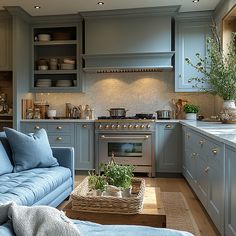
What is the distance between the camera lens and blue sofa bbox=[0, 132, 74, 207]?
2.14m

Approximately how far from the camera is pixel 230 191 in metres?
1.99

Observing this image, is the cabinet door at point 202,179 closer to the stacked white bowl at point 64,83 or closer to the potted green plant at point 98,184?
the potted green plant at point 98,184

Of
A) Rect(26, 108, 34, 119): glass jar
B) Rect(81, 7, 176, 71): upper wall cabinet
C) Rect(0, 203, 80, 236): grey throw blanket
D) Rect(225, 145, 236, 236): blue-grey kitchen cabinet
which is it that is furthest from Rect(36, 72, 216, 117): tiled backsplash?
Rect(0, 203, 80, 236): grey throw blanket

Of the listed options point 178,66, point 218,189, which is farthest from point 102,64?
point 218,189

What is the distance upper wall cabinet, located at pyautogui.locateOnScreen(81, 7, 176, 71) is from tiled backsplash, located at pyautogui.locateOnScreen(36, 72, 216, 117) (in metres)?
0.42

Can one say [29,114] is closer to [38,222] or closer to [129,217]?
[129,217]

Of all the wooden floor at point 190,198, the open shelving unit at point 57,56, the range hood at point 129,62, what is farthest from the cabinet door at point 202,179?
the open shelving unit at point 57,56

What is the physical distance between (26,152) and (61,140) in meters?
1.88

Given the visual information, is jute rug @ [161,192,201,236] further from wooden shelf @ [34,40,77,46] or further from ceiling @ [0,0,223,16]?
wooden shelf @ [34,40,77,46]

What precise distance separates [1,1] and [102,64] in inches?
71.2

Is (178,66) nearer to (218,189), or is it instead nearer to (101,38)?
(101,38)

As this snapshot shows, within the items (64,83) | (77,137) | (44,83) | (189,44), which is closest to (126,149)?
(77,137)

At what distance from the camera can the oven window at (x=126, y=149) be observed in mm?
4566

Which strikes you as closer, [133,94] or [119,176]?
[119,176]
